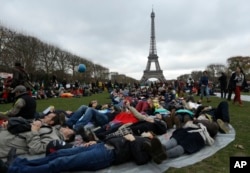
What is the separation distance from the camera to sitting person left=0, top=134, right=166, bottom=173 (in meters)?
4.61

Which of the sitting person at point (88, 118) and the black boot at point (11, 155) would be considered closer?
the black boot at point (11, 155)

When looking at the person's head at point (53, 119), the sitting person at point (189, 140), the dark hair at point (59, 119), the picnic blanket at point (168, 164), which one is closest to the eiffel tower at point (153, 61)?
the dark hair at point (59, 119)

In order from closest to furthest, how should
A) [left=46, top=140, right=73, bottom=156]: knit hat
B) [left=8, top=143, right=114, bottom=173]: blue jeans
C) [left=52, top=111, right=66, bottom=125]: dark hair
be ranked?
[left=8, top=143, right=114, bottom=173]: blue jeans
[left=46, top=140, right=73, bottom=156]: knit hat
[left=52, top=111, right=66, bottom=125]: dark hair

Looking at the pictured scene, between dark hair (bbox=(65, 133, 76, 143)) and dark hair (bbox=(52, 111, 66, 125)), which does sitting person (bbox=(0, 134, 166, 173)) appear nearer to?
dark hair (bbox=(65, 133, 76, 143))

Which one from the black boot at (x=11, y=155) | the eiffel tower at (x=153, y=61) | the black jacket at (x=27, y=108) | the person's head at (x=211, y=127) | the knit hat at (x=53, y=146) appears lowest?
the black boot at (x=11, y=155)

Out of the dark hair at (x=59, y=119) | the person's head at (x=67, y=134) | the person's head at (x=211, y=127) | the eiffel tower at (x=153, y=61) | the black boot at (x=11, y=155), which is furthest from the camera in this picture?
the eiffel tower at (x=153, y=61)

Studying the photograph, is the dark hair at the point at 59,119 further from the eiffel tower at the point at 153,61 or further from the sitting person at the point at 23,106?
the eiffel tower at the point at 153,61

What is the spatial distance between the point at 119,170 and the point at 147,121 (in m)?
2.44

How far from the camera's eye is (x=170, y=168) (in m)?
5.16

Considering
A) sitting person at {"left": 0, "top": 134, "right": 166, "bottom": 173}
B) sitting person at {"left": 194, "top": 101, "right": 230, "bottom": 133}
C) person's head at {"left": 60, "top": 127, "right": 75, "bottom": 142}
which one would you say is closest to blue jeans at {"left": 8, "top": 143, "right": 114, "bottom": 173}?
sitting person at {"left": 0, "top": 134, "right": 166, "bottom": 173}

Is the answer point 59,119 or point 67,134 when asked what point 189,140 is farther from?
point 59,119

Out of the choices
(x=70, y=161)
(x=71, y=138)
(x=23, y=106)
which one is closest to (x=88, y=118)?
(x=71, y=138)

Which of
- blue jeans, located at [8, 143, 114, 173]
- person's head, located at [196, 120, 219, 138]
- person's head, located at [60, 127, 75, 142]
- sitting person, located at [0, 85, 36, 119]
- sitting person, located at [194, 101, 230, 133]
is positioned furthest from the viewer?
sitting person, located at [194, 101, 230, 133]

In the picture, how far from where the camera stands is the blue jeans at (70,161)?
4570 millimetres
